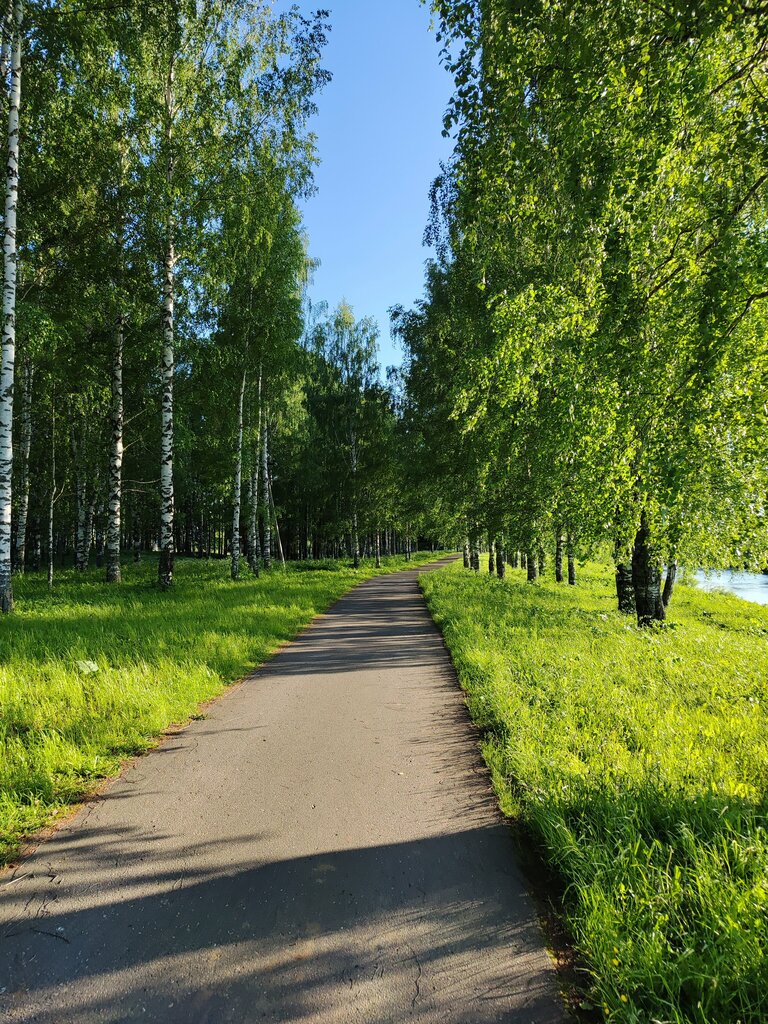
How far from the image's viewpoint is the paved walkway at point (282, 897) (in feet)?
6.48

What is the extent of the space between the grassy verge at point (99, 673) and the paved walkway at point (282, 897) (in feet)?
1.24

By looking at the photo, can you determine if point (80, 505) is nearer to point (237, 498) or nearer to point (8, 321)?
point (237, 498)

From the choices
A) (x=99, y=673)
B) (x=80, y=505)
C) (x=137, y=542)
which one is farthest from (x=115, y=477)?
(x=137, y=542)

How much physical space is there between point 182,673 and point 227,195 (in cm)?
1288

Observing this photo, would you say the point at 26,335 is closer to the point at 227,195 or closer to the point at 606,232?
the point at 227,195

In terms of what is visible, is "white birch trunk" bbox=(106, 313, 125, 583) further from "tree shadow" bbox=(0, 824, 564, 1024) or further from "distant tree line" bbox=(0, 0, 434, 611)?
"tree shadow" bbox=(0, 824, 564, 1024)

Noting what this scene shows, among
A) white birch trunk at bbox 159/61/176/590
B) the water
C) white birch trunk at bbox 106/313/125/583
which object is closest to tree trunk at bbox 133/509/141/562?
white birch trunk at bbox 106/313/125/583

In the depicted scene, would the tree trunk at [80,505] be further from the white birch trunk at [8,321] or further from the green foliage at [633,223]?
the green foliage at [633,223]

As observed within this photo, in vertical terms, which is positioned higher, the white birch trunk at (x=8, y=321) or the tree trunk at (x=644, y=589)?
the white birch trunk at (x=8, y=321)

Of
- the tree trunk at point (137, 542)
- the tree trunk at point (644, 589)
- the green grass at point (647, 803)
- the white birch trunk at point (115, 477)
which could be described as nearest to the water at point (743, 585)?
the tree trunk at point (644, 589)

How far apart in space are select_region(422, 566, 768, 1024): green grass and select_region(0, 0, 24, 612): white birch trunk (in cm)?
859

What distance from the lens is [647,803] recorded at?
119 inches

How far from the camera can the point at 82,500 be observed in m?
19.8

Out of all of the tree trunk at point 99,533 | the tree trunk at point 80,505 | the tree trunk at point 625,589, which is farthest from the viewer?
the tree trunk at point 99,533
